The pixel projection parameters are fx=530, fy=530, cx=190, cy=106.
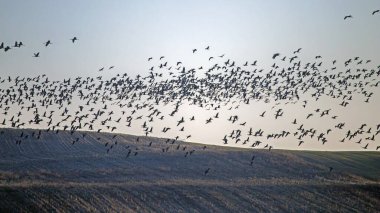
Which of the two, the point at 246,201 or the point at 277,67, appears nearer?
the point at 277,67

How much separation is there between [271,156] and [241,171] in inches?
397

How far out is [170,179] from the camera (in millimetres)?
47656

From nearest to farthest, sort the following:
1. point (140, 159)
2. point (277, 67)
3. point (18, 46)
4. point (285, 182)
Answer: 1. point (18, 46)
2. point (277, 67)
3. point (285, 182)
4. point (140, 159)

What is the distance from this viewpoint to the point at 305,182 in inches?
1978

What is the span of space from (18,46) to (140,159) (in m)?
32.1

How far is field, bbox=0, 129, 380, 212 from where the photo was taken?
3838 centimetres

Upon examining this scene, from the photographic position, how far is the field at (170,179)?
38375mm

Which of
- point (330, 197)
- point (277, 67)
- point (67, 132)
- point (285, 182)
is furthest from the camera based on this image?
point (67, 132)

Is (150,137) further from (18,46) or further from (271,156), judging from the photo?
(18,46)

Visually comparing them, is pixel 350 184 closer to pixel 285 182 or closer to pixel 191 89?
pixel 285 182

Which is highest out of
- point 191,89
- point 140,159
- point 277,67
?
point 277,67

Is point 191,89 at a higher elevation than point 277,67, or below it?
below

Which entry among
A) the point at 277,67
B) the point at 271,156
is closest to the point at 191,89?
the point at 277,67

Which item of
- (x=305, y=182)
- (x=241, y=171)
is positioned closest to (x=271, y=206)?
(x=305, y=182)
